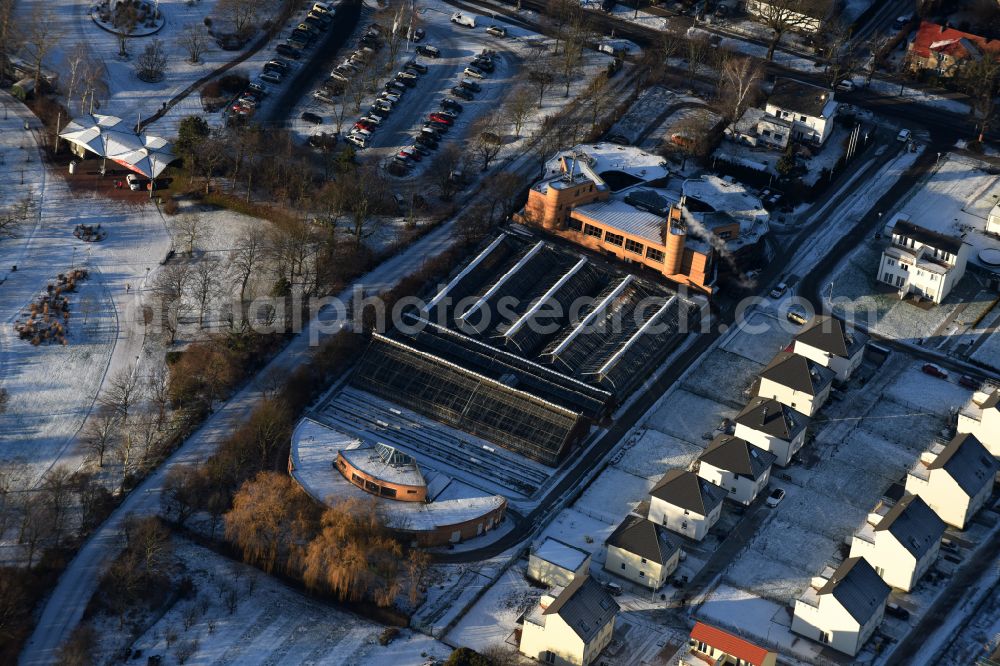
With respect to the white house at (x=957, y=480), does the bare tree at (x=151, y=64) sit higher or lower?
lower

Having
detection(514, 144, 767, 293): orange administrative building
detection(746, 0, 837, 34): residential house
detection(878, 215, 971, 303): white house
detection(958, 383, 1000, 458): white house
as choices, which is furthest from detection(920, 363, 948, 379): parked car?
detection(746, 0, 837, 34): residential house

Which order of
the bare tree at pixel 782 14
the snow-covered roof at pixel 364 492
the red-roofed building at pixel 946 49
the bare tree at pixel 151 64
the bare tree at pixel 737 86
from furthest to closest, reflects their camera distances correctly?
the bare tree at pixel 782 14, the red-roofed building at pixel 946 49, the bare tree at pixel 151 64, the bare tree at pixel 737 86, the snow-covered roof at pixel 364 492

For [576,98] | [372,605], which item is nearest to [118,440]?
[372,605]

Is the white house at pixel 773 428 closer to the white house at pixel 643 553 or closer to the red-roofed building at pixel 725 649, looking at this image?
the white house at pixel 643 553

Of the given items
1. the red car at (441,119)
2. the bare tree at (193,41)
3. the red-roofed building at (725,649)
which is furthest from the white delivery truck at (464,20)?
the red-roofed building at (725,649)

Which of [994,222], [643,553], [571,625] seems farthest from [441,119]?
[571,625]

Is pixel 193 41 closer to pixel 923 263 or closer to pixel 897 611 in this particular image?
pixel 923 263
